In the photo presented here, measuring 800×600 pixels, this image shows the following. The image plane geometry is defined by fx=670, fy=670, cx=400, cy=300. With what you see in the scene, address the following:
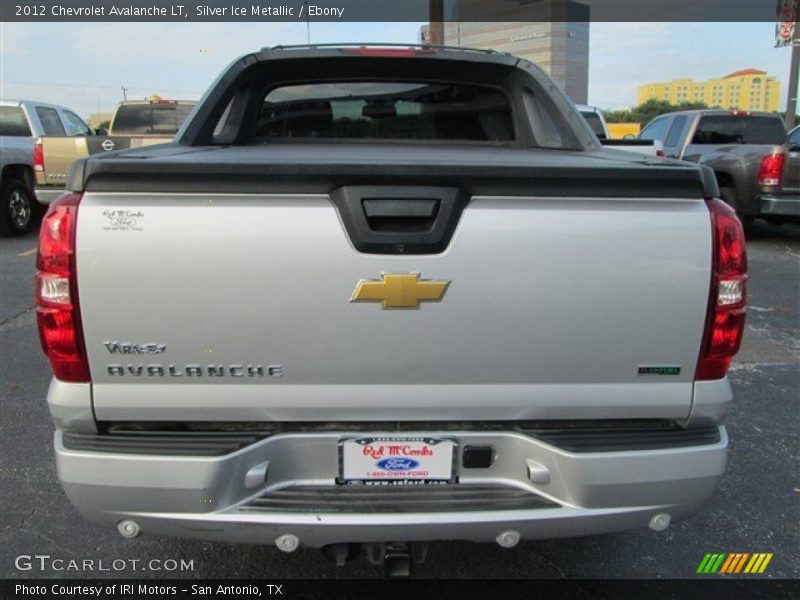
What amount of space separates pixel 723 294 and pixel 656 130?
37.6ft

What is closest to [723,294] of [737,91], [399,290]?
[399,290]

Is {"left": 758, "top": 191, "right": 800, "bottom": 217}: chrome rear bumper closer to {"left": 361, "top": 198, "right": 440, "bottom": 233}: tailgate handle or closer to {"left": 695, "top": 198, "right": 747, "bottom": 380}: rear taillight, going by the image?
{"left": 695, "top": 198, "right": 747, "bottom": 380}: rear taillight

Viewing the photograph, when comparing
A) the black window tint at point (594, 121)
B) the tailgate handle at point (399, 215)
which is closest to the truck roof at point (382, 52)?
the tailgate handle at point (399, 215)

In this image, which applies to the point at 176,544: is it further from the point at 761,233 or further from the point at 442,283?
the point at 761,233

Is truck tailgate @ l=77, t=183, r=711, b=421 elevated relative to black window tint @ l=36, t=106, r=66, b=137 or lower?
lower

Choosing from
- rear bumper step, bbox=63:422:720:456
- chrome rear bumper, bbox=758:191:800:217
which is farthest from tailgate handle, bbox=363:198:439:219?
chrome rear bumper, bbox=758:191:800:217

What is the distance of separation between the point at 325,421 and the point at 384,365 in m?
0.25

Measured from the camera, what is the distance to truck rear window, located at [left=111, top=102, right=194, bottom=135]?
460 inches

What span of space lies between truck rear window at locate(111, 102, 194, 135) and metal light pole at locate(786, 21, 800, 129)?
44.6 feet

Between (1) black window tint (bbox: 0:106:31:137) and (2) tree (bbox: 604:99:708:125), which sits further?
(2) tree (bbox: 604:99:708:125)

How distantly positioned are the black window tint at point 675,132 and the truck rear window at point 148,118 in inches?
327

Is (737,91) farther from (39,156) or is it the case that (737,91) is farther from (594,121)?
(39,156)

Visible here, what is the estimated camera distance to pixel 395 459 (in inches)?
77.3

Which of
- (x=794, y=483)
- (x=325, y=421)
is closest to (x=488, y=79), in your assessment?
(x=325, y=421)
